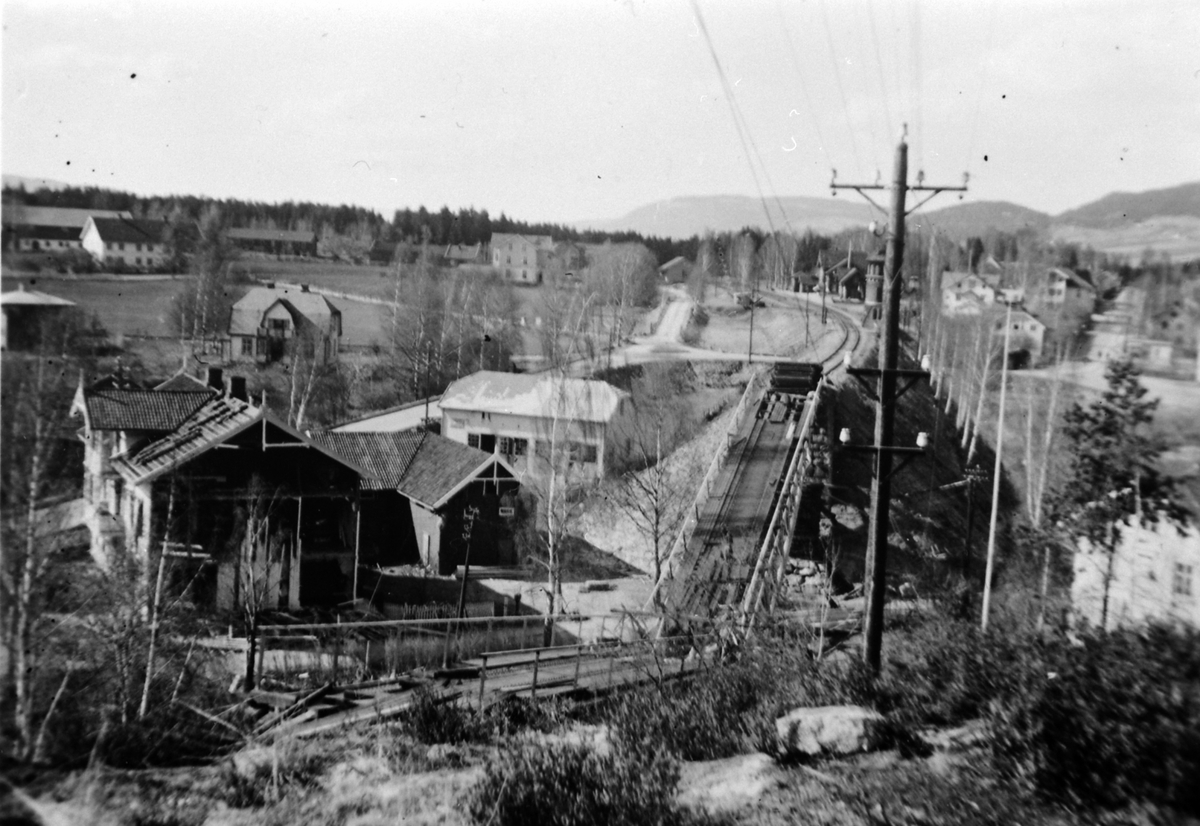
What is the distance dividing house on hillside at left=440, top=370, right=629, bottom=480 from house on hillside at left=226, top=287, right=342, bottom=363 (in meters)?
1.27

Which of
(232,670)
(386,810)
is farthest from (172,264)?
(386,810)

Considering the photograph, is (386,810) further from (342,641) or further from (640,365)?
(640,365)

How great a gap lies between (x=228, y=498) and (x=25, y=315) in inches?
A: 71.3

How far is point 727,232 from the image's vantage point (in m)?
9.88

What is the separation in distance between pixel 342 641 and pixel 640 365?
4.78 metres

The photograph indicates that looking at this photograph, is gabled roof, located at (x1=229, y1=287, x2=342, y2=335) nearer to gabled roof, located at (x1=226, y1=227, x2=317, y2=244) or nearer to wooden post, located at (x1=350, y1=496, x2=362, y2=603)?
gabled roof, located at (x1=226, y1=227, x2=317, y2=244)

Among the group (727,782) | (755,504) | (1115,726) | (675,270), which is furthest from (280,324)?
(1115,726)

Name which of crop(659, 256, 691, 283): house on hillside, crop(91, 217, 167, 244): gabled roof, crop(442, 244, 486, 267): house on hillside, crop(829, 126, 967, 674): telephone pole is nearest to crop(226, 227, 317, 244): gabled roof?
crop(91, 217, 167, 244): gabled roof

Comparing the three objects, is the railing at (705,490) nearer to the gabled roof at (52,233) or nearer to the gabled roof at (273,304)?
the gabled roof at (273,304)

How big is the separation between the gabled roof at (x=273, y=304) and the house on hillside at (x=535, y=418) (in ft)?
4.49

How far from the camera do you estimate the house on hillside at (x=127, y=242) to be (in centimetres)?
656

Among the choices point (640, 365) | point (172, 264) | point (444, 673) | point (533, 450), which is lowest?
point (444, 673)

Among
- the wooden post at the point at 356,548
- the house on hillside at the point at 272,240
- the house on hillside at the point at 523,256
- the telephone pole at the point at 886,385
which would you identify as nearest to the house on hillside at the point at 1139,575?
the telephone pole at the point at 886,385

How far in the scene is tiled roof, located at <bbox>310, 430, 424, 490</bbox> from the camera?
7.23 meters
